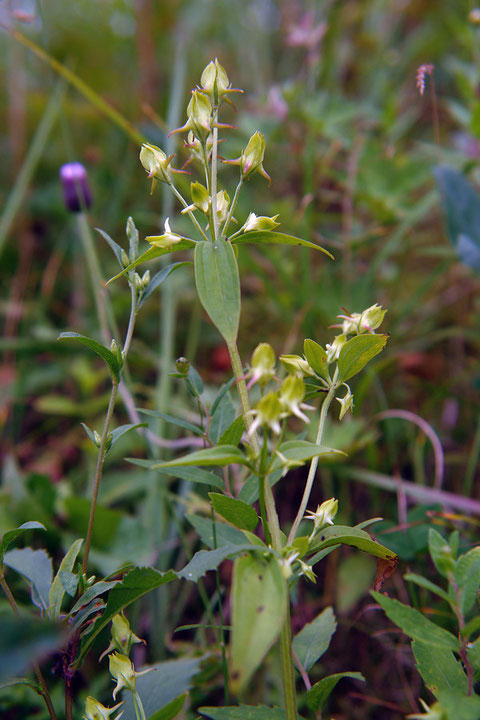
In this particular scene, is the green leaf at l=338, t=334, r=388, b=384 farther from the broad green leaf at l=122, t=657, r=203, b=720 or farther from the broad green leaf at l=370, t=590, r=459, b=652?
the broad green leaf at l=122, t=657, r=203, b=720

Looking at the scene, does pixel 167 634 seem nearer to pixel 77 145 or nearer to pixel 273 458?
pixel 273 458

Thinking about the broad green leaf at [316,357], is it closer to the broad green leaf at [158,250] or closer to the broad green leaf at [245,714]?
the broad green leaf at [158,250]

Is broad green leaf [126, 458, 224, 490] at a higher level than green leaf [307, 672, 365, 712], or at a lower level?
higher

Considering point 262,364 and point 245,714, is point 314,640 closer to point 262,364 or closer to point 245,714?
point 245,714

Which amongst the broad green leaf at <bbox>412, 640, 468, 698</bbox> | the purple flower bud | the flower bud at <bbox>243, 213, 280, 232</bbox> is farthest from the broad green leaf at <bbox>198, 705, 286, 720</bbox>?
the purple flower bud

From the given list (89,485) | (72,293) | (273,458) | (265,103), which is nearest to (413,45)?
(265,103)

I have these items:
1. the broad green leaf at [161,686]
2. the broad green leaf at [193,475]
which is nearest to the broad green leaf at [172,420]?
the broad green leaf at [193,475]
